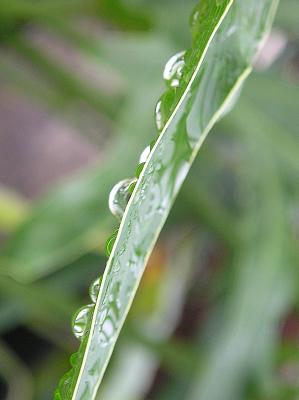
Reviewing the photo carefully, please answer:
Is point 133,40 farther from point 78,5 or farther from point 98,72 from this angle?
point 98,72

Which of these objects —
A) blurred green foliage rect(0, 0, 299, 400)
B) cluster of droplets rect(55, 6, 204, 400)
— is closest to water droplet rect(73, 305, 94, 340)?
cluster of droplets rect(55, 6, 204, 400)

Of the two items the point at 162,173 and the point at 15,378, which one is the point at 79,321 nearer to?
the point at 162,173

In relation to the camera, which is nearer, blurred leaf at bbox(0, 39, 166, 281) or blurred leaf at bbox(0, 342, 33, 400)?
blurred leaf at bbox(0, 39, 166, 281)

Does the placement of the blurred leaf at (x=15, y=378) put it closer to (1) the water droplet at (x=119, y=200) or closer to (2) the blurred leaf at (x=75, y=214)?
(2) the blurred leaf at (x=75, y=214)

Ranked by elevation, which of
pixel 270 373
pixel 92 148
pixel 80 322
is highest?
pixel 80 322

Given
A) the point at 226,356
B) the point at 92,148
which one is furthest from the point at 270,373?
the point at 92,148

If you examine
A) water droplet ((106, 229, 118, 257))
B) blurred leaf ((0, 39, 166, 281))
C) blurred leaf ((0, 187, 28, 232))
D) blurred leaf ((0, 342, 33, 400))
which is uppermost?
water droplet ((106, 229, 118, 257))

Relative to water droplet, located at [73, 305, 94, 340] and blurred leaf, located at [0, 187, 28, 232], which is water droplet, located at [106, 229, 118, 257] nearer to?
water droplet, located at [73, 305, 94, 340]

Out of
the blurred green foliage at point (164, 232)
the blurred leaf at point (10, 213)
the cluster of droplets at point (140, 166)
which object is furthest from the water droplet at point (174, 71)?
the blurred leaf at point (10, 213)
